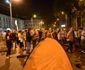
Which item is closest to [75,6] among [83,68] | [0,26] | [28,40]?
[28,40]

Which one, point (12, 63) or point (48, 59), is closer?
point (48, 59)

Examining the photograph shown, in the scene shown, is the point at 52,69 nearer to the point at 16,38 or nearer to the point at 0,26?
the point at 16,38

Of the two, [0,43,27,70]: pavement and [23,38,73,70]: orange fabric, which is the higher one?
[23,38,73,70]: orange fabric

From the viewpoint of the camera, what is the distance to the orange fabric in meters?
6.77

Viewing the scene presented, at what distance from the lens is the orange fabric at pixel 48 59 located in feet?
22.2

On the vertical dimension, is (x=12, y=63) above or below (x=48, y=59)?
below

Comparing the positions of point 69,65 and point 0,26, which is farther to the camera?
point 0,26

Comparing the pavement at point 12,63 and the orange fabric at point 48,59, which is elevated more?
the orange fabric at point 48,59

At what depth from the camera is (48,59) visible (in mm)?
6992

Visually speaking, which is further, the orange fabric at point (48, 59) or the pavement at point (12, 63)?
the pavement at point (12, 63)

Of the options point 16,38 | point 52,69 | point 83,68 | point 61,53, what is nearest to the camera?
point 52,69

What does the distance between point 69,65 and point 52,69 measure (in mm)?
722

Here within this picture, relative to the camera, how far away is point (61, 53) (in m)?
7.33

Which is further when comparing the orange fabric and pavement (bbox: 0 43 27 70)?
pavement (bbox: 0 43 27 70)
